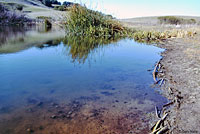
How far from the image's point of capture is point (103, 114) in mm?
1732

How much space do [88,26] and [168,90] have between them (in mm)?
7135

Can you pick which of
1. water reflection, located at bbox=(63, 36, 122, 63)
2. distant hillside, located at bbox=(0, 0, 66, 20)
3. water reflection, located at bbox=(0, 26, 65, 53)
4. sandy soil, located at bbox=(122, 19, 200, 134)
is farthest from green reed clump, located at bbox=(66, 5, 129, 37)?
distant hillside, located at bbox=(0, 0, 66, 20)

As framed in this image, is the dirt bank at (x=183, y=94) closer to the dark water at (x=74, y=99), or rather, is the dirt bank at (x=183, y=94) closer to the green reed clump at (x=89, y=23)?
the dark water at (x=74, y=99)

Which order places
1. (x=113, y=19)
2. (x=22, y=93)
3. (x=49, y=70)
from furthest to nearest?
(x=113, y=19) → (x=49, y=70) → (x=22, y=93)

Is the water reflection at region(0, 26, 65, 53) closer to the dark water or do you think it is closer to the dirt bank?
the dark water

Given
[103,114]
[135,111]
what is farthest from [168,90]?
[103,114]

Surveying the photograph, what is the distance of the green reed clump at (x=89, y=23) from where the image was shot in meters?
8.45

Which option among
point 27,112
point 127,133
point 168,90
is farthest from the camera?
point 168,90

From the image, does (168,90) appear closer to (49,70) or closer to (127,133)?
(127,133)

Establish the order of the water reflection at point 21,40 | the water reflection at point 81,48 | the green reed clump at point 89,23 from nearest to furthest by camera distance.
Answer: the water reflection at point 81,48 → the water reflection at point 21,40 → the green reed clump at point 89,23

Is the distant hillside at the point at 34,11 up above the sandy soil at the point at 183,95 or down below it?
above

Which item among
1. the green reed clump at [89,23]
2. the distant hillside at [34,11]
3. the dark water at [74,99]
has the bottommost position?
the dark water at [74,99]

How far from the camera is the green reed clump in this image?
8.45m

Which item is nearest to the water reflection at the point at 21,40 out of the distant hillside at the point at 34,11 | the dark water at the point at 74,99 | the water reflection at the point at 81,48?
the water reflection at the point at 81,48
